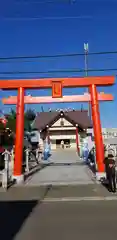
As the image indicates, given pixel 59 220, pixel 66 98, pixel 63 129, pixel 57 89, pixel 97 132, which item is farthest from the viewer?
pixel 63 129

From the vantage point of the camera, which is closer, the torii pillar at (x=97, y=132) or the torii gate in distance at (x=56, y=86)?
the torii pillar at (x=97, y=132)

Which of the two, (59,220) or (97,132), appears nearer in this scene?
(59,220)

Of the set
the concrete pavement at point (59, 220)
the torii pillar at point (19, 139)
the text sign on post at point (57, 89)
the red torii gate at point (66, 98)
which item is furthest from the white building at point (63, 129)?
the concrete pavement at point (59, 220)

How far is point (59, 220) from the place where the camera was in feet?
27.8

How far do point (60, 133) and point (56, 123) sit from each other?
6.16 feet

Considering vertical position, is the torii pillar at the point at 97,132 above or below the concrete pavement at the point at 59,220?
above

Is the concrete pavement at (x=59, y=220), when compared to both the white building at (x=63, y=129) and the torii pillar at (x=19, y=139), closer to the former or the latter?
the torii pillar at (x=19, y=139)

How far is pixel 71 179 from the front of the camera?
59.7 ft

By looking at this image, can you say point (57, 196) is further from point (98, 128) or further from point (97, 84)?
point (97, 84)

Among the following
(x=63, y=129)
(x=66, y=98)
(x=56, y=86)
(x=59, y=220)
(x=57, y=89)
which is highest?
(x=63, y=129)

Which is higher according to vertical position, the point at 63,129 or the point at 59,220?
the point at 63,129

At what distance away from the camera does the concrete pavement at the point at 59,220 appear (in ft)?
23.3

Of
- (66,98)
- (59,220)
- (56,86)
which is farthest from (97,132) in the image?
(59,220)

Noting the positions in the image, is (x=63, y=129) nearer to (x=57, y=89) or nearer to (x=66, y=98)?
(x=66, y=98)
